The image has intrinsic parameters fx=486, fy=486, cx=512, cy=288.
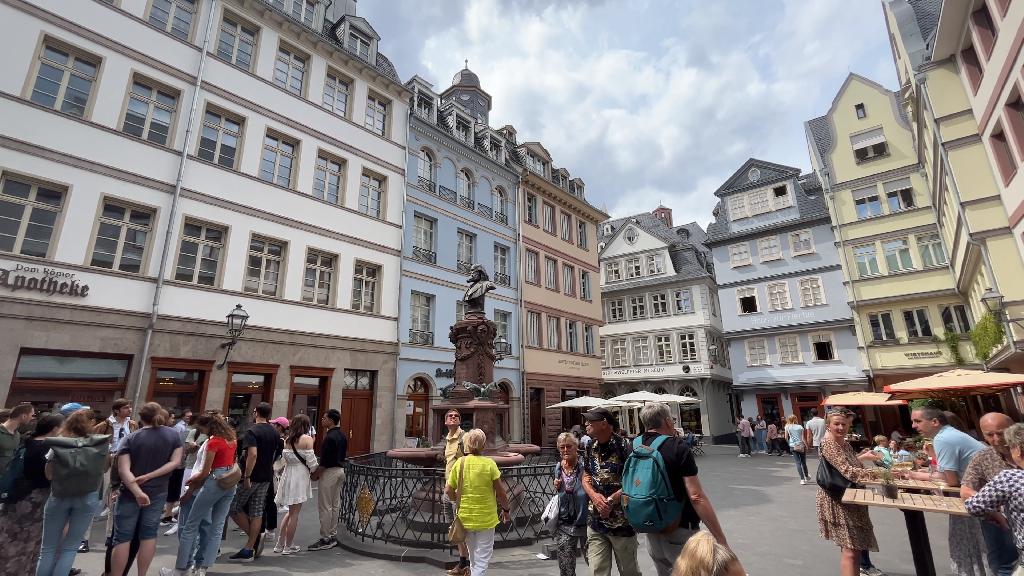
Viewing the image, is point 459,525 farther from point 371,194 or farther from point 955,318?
point 955,318

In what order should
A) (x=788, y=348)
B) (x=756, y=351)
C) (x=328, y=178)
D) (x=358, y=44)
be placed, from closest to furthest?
(x=328, y=178) < (x=358, y=44) < (x=788, y=348) < (x=756, y=351)

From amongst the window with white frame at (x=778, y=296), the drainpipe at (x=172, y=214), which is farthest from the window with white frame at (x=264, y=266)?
the window with white frame at (x=778, y=296)

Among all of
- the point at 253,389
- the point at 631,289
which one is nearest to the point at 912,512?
the point at 253,389

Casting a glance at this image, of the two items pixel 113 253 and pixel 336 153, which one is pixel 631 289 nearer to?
pixel 336 153

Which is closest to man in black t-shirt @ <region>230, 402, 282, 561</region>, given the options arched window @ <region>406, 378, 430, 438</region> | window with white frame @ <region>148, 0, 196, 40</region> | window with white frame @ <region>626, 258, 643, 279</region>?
arched window @ <region>406, 378, 430, 438</region>

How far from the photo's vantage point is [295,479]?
7113mm

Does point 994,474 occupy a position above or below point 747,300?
below

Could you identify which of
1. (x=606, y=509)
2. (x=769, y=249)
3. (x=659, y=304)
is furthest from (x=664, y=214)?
(x=606, y=509)

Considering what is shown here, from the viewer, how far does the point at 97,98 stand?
1259 centimetres

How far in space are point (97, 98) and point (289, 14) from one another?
7240mm

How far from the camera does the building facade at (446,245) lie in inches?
738

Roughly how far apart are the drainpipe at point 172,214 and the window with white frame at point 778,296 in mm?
28084

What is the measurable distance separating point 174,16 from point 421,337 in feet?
42.0

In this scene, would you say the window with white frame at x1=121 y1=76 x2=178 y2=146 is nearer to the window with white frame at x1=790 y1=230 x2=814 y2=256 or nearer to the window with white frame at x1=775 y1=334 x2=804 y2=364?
the window with white frame at x1=790 y1=230 x2=814 y2=256
